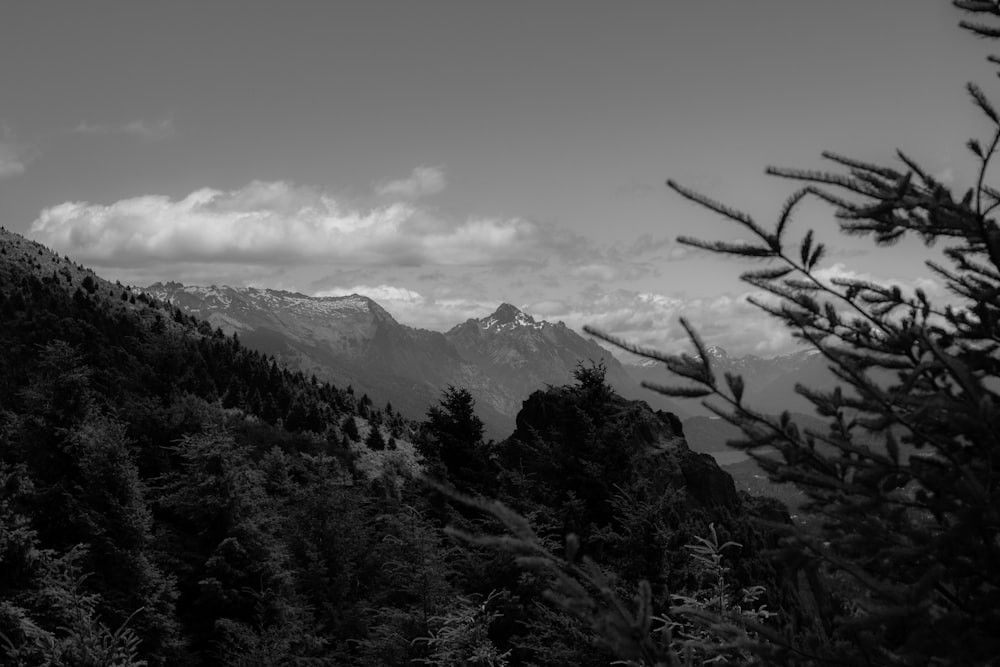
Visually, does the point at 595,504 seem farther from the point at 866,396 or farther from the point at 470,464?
the point at 866,396

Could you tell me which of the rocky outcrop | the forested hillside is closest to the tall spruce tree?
the forested hillside

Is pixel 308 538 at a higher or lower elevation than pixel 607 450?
lower

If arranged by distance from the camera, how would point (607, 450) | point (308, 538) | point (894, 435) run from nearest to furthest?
point (894, 435)
point (607, 450)
point (308, 538)

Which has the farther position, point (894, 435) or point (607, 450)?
point (607, 450)

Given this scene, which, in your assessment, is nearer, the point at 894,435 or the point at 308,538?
the point at 894,435

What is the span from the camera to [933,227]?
414 centimetres

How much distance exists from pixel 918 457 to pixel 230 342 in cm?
11939

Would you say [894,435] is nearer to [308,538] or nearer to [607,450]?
[607,450]

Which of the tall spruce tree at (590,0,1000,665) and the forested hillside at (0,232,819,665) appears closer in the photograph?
the tall spruce tree at (590,0,1000,665)

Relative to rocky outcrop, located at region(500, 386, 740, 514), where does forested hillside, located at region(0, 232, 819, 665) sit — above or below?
below

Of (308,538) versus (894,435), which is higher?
(894,435)

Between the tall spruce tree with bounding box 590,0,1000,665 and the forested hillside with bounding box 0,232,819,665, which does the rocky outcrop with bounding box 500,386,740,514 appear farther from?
the tall spruce tree with bounding box 590,0,1000,665

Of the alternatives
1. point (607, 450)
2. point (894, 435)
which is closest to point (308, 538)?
point (607, 450)

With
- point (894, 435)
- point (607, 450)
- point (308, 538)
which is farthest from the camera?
point (308, 538)
